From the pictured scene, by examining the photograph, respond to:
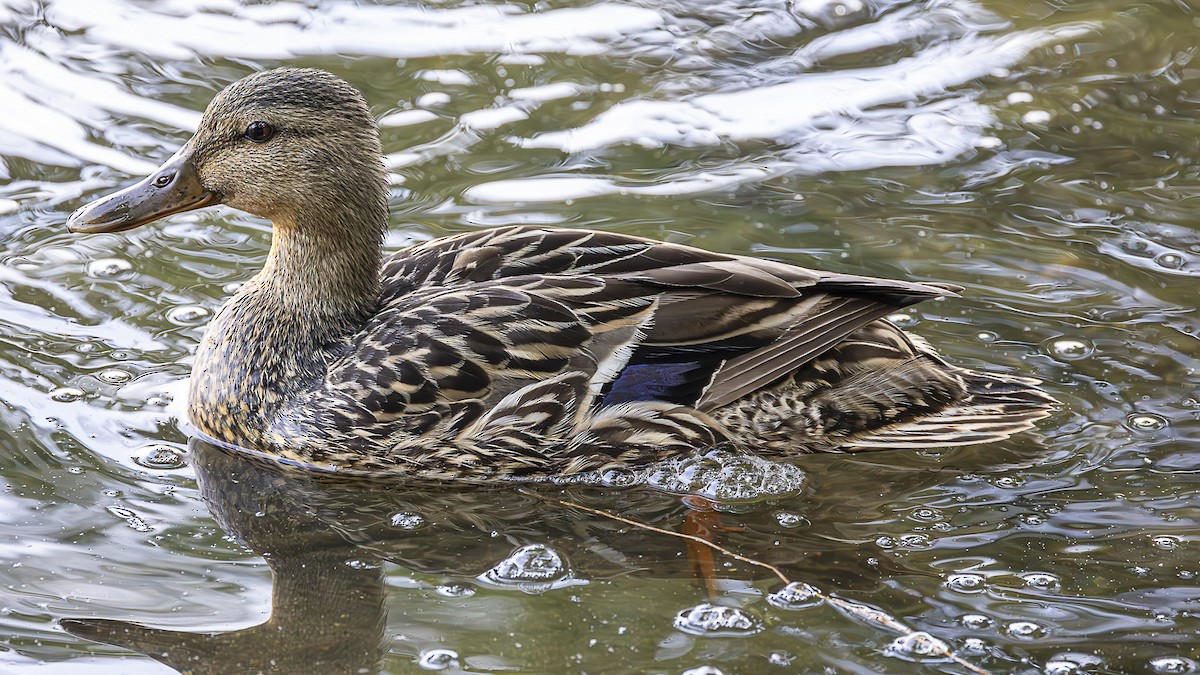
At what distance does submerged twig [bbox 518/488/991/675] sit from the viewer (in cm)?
513

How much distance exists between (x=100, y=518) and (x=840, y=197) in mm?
4516

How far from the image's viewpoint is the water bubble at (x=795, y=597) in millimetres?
5457

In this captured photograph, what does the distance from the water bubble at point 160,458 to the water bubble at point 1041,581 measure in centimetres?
367

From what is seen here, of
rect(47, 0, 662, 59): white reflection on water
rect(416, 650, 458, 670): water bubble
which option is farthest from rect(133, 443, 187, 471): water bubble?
rect(47, 0, 662, 59): white reflection on water

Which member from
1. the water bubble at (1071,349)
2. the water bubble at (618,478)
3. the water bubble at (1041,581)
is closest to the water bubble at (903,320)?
the water bubble at (1071,349)

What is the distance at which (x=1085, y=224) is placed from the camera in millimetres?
8016

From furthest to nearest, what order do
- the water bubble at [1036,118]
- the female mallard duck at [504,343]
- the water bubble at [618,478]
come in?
the water bubble at [1036,118]
the water bubble at [618,478]
the female mallard duck at [504,343]

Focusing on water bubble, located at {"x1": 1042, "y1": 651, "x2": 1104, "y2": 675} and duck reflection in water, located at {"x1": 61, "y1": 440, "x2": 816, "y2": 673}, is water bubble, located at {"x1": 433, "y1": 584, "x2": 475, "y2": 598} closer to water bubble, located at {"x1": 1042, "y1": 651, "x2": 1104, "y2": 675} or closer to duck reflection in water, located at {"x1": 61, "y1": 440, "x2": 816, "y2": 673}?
duck reflection in water, located at {"x1": 61, "y1": 440, "x2": 816, "y2": 673}

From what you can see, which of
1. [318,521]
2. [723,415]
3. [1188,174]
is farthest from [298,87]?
[1188,174]

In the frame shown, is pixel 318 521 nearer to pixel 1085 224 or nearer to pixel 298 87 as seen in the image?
pixel 298 87

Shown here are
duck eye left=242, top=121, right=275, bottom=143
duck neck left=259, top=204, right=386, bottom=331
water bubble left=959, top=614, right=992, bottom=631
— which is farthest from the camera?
duck neck left=259, top=204, right=386, bottom=331

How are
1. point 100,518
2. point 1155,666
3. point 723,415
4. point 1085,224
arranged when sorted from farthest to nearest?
1. point 1085,224
2. point 723,415
3. point 100,518
4. point 1155,666

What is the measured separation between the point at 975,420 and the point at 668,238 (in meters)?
2.28

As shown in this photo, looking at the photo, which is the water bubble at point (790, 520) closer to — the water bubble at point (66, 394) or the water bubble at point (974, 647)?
the water bubble at point (974, 647)
